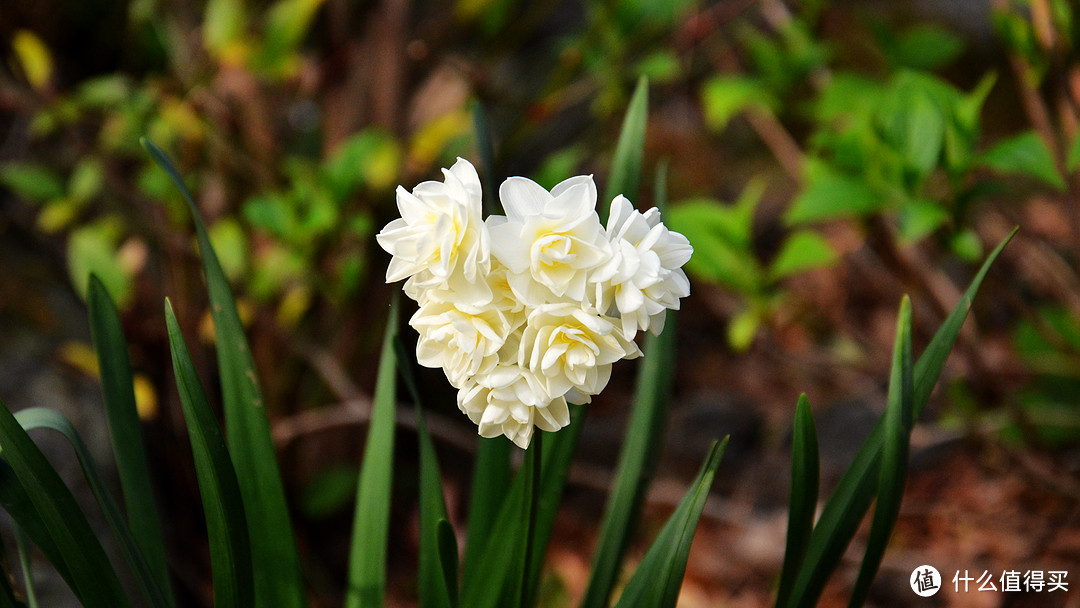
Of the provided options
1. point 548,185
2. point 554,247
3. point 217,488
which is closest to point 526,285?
point 554,247

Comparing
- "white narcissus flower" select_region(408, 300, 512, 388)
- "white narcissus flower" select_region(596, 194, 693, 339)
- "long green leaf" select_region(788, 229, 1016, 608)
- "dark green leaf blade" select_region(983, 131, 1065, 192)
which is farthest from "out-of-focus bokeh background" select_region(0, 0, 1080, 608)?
"white narcissus flower" select_region(408, 300, 512, 388)

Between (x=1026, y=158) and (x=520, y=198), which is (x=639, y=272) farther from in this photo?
(x=1026, y=158)

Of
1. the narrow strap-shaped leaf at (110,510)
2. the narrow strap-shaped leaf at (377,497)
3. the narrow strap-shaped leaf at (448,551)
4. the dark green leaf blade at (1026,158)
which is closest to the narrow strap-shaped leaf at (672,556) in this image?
the narrow strap-shaped leaf at (448,551)

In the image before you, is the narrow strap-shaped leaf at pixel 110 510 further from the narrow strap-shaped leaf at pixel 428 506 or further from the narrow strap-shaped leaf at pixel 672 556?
the narrow strap-shaped leaf at pixel 672 556

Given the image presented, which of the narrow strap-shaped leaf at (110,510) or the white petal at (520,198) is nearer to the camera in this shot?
the white petal at (520,198)

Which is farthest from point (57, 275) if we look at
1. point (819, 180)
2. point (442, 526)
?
point (819, 180)

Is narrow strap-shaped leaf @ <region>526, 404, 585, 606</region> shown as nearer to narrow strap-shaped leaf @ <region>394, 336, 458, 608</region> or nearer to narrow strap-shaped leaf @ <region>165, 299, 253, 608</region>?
narrow strap-shaped leaf @ <region>394, 336, 458, 608</region>
